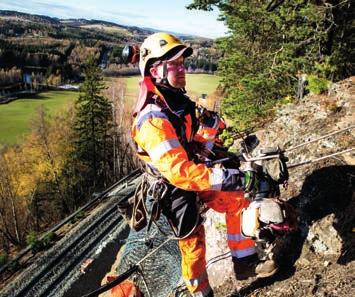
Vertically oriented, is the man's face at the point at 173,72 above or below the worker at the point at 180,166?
above

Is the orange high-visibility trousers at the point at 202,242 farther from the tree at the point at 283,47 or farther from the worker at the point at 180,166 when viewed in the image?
the tree at the point at 283,47

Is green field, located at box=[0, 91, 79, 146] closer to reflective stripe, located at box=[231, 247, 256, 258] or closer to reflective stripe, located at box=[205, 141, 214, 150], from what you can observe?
reflective stripe, located at box=[205, 141, 214, 150]

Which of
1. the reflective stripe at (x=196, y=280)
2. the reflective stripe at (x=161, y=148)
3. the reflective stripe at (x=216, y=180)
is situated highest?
the reflective stripe at (x=161, y=148)

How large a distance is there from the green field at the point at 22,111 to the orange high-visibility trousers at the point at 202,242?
247ft

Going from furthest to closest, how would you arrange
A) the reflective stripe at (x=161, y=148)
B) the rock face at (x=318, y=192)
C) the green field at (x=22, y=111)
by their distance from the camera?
1. the green field at (x=22, y=111)
2. the rock face at (x=318, y=192)
3. the reflective stripe at (x=161, y=148)

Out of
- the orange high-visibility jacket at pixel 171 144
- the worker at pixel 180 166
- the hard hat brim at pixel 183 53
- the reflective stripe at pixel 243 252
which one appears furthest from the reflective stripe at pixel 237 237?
the hard hat brim at pixel 183 53

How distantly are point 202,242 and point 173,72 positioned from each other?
2.29m

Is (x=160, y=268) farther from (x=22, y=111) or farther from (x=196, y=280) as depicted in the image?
(x=22, y=111)

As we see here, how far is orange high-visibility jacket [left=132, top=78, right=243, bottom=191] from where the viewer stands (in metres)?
4.42

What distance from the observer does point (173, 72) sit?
16.6 feet

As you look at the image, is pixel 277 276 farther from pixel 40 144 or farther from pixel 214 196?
pixel 40 144

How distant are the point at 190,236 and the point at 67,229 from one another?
21.7m

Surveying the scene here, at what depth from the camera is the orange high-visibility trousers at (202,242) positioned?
545cm

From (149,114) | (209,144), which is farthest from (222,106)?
(149,114)
